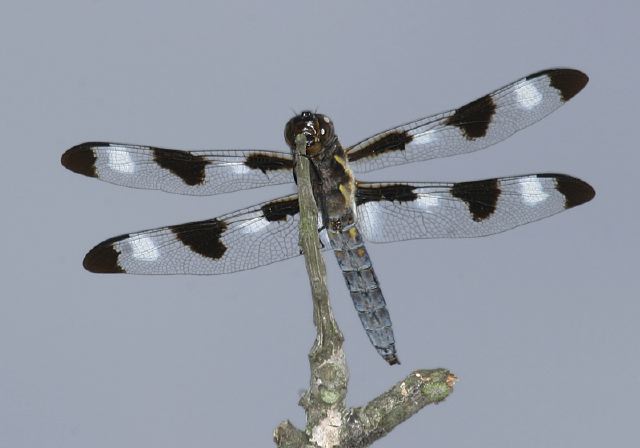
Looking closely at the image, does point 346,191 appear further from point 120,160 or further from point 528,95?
point 120,160

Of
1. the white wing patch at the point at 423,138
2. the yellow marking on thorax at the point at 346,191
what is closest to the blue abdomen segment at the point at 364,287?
the yellow marking on thorax at the point at 346,191

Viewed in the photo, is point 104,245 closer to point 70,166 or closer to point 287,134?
point 70,166

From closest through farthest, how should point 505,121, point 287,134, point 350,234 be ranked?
1. point 287,134
2. point 350,234
3. point 505,121

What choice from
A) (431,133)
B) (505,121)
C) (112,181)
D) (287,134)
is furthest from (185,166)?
(505,121)

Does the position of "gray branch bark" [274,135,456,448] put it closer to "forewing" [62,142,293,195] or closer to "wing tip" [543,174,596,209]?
"forewing" [62,142,293,195]

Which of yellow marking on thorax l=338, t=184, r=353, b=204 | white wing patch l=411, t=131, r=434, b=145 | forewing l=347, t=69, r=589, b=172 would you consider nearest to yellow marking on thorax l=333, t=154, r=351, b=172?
yellow marking on thorax l=338, t=184, r=353, b=204

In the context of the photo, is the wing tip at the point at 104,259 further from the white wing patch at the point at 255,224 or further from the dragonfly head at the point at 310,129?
the dragonfly head at the point at 310,129

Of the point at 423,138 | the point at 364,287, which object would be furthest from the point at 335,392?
the point at 423,138
